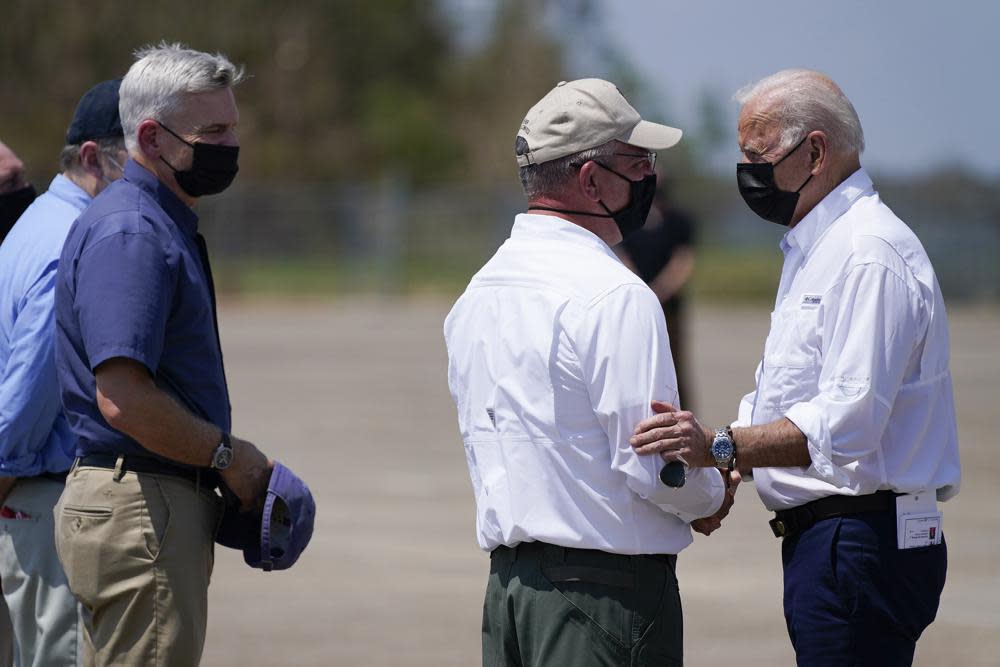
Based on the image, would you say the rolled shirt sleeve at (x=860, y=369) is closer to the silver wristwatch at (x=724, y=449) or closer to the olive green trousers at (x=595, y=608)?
the silver wristwatch at (x=724, y=449)

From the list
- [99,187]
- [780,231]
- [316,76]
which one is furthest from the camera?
[316,76]

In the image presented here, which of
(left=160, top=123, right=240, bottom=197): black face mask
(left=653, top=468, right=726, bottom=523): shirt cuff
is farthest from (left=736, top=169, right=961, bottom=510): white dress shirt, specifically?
(left=160, top=123, right=240, bottom=197): black face mask

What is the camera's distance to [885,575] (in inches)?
145

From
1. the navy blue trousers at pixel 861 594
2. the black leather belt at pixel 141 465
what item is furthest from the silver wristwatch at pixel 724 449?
the black leather belt at pixel 141 465

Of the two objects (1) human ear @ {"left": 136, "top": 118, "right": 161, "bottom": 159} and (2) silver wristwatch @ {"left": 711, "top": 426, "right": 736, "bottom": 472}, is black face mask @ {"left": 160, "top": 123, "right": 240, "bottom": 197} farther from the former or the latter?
(2) silver wristwatch @ {"left": 711, "top": 426, "right": 736, "bottom": 472}

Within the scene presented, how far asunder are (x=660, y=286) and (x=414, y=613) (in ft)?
16.8

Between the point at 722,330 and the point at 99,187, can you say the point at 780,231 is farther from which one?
the point at 99,187

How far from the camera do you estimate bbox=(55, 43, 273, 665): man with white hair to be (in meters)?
3.65

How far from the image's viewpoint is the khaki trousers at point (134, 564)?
3.76 m

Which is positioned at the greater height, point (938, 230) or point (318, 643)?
point (938, 230)

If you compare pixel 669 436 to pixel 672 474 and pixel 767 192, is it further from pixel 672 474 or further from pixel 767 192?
pixel 767 192

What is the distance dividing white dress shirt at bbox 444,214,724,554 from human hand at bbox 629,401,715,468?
1.0 inches

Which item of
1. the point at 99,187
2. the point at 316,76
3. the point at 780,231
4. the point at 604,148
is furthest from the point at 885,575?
the point at 316,76

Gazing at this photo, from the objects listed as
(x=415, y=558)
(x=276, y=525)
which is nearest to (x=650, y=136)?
(x=276, y=525)
